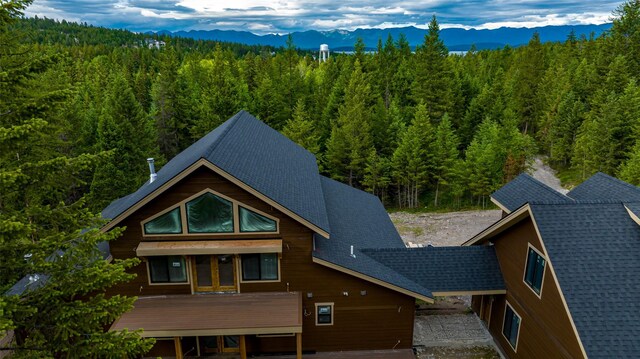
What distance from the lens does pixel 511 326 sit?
1416cm

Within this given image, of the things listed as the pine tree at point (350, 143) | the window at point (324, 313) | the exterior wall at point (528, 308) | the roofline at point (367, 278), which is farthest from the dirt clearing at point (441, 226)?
the window at point (324, 313)

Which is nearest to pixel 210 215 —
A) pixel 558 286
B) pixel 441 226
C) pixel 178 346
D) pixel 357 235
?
pixel 178 346

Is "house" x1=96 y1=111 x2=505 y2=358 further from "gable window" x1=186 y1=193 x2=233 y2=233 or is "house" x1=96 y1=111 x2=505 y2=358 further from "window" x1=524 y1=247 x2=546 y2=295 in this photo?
"window" x1=524 y1=247 x2=546 y2=295

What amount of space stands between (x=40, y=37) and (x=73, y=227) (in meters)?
166

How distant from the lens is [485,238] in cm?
1582

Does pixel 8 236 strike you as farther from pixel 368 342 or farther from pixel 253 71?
pixel 253 71

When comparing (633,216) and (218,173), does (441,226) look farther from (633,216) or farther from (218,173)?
(218,173)

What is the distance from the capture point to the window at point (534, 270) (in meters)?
12.1

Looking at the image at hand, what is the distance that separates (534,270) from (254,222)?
9346 mm

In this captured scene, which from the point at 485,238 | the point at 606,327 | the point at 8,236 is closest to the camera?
the point at 8,236

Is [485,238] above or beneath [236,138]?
beneath

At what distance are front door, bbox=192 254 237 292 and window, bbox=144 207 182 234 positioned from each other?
136 centimetres

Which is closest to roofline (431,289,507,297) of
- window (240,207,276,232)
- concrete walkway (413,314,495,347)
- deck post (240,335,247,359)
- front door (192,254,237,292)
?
concrete walkway (413,314,495,347)

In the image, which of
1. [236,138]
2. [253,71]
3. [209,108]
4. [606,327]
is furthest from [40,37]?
[606,327]
